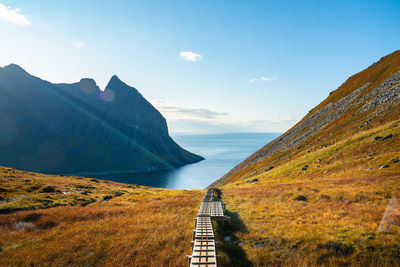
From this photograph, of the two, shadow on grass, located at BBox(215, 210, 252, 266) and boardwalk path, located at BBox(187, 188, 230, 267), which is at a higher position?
boardwalk path, located at BBox(187, 188, 230, 267)

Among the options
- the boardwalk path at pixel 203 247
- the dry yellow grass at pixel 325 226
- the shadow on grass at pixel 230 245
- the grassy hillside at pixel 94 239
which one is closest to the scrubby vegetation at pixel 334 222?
the dry yellow grass at pixel 325 226

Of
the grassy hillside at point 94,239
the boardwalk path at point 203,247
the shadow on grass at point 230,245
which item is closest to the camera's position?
the boardwalk path at point 203,247

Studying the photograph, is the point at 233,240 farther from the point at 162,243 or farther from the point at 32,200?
the point at 32,200

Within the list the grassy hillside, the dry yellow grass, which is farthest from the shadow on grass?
the grassy hillside

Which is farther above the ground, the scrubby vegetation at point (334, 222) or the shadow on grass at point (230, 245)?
the scrubby vegetation at point (334, 222)

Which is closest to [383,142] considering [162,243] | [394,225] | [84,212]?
[394,225]

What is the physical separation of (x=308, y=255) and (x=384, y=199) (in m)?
10.4

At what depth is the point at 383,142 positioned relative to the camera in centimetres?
3098

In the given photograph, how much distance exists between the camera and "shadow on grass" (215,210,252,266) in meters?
9.15

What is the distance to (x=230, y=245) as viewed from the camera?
1094cm

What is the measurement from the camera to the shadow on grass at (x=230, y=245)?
915cm

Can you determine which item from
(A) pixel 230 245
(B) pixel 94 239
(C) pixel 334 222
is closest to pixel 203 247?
(A) pixel 230 245

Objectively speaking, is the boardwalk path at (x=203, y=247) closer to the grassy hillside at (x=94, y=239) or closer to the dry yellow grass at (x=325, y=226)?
the grassy hillside at (x=94, y=239)

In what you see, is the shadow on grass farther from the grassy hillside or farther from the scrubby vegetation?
the grassy hillside
